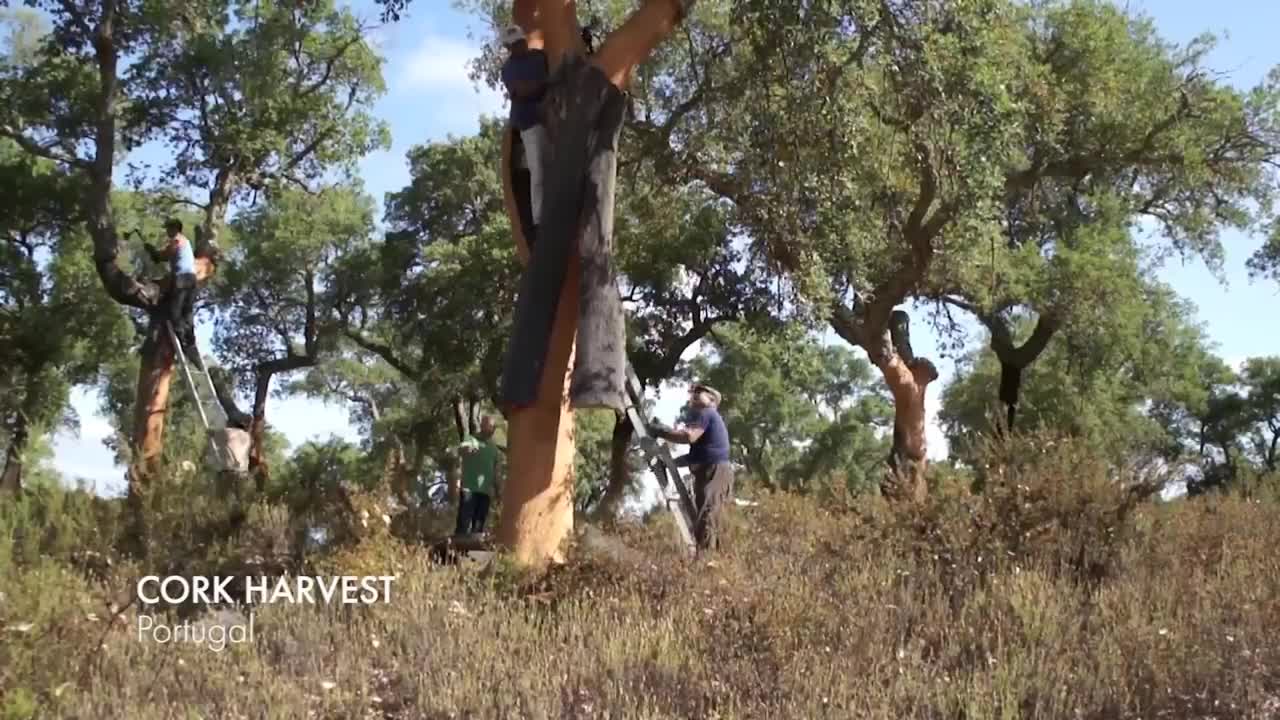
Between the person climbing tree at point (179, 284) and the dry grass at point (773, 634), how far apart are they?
7.27 m

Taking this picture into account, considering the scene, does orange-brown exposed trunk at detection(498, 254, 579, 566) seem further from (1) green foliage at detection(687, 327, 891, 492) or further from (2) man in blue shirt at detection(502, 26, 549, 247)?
Result: (1) green foliage at detection(687, 327, 891, 492)

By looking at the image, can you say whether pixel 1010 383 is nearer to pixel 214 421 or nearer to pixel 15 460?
pixel 214 421

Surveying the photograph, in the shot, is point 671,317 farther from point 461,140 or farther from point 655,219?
point 461,140

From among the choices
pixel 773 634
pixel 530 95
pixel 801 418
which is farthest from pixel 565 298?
pixel 801 418

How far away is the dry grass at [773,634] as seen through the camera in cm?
480

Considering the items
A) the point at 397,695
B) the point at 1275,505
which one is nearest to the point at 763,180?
the point at 1275,505

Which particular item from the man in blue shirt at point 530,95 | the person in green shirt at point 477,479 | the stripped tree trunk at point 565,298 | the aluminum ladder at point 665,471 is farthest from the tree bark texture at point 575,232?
the person in green shirt at point 477,479

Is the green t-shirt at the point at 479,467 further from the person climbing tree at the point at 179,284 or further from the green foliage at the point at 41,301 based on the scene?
the green foliage at the point at 41,301

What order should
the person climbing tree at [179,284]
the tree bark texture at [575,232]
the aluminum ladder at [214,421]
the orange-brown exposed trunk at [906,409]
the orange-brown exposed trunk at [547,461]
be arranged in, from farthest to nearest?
the orange-brown exposed trunk at [906,409] → the person climbing tree at [179,284] → the aluminum ladder at [214,421] → the tree bark texture at [575,232] → the orange-brown exposed trunk at [547,461]

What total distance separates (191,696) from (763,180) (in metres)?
7.16

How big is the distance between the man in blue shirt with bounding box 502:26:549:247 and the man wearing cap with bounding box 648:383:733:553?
2.10 meters

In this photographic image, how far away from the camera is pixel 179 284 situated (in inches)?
531

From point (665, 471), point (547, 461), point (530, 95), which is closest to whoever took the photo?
point (547, 461)

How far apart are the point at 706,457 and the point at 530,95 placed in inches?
122
